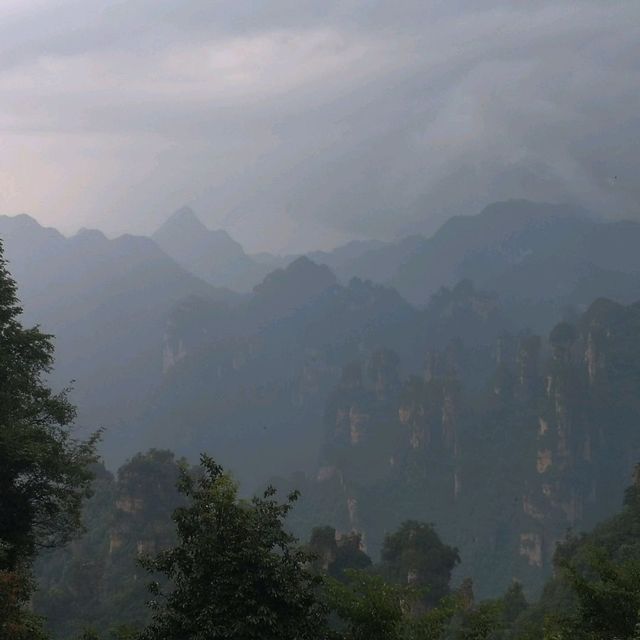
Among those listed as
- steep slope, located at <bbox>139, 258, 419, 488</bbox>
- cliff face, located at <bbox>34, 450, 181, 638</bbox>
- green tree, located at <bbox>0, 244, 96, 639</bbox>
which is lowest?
cliff face, located at <bbox>34, 450, 181, 638</bbox>

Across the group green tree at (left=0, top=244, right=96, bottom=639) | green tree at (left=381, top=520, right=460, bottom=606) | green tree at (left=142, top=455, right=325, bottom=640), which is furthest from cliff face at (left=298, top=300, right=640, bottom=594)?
green tree at (left=142, top=455, right=325, bottom=640)

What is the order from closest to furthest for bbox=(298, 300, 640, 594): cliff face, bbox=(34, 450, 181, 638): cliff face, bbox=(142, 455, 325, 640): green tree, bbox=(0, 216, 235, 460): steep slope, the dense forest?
1. bbox=(142, 455, 325, 640): green tree
2. the dense forest
3. bbox=(34, 450, 181, 638): cliff face
4. bbox=(298, 300, 640, 594): cliff face
5. bbox=(0, 216, 235, 460): steep slope

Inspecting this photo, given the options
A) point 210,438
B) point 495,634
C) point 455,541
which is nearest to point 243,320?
point 210,438

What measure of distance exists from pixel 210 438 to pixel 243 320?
1456 inches

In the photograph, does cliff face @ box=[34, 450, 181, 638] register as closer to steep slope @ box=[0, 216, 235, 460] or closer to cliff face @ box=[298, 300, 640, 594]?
cliff face @ box=[298, 300, 640, 594]

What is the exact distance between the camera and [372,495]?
3716 inches

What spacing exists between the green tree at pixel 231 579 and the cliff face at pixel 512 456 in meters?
66.7

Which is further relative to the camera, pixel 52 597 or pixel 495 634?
pixel 52 597

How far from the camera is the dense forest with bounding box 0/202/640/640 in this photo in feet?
35.1

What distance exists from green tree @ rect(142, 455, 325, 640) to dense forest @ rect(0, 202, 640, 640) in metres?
0.03

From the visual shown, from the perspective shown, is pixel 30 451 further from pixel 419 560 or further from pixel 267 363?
pixel 267 363

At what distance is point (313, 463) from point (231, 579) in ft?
386

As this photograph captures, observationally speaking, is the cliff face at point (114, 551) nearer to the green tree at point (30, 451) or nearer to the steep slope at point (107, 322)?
the green tree at point (30, 451)

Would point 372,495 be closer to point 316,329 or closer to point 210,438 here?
point 210,438
